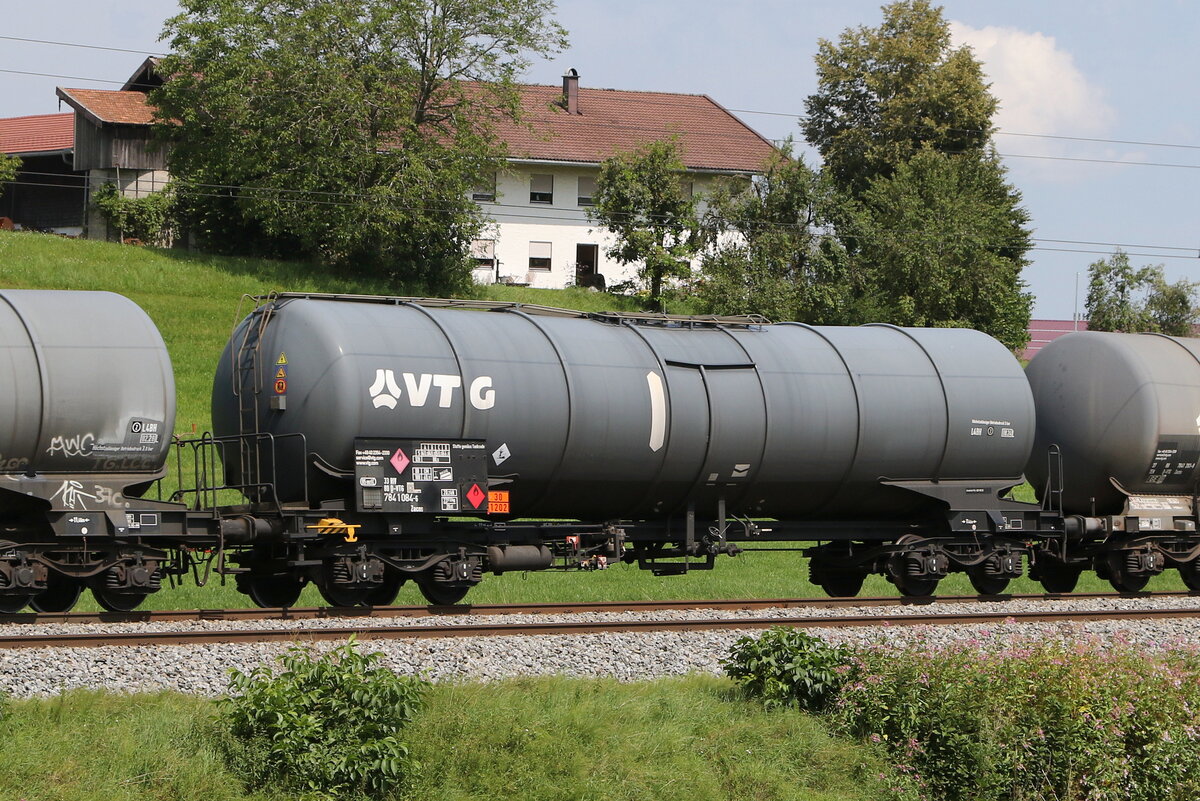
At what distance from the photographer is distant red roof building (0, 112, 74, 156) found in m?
65.5

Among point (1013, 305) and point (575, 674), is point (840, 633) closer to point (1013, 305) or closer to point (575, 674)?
point (575, 674)

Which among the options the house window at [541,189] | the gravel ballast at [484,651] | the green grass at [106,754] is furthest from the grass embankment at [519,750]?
the house window at [541,189]

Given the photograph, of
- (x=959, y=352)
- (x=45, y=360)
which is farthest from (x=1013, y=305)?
(x=45, y=360)

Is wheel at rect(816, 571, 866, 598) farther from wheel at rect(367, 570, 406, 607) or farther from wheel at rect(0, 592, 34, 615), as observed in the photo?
wheel at rect(0, 592, 34, 615)

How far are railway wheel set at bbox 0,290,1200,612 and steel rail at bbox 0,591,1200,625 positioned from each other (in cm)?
39

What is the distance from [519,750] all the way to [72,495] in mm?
7028

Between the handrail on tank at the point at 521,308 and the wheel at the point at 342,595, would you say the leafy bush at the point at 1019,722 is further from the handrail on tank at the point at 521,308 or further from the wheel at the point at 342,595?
the handrail on tank at the point at 521,308

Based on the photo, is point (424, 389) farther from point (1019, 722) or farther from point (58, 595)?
point (1019, 722)

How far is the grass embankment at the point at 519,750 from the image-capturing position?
899cm

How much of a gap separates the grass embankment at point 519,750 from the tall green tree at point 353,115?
35902mm

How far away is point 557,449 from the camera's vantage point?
52.4 feet

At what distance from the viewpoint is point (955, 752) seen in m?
10.6

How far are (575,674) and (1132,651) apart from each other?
532cm

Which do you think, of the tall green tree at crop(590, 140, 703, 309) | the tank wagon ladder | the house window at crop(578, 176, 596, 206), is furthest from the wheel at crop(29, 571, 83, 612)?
the house window at crop(578, 176, 596, 206)
